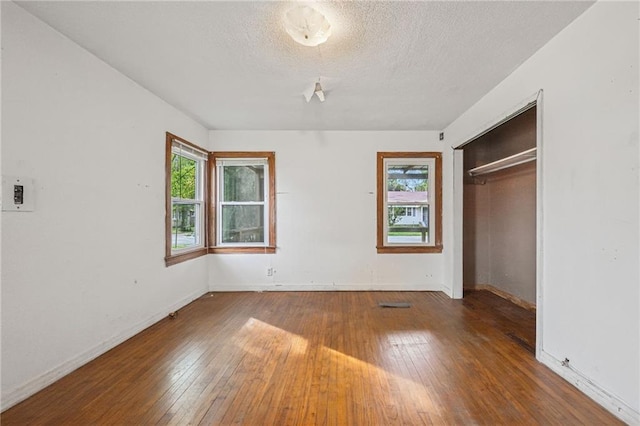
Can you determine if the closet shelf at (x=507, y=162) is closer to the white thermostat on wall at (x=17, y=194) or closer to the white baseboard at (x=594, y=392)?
the white baseboard at (x=594, y=392)

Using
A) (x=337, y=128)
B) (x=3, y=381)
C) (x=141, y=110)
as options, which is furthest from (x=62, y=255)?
(x=337, y=128)

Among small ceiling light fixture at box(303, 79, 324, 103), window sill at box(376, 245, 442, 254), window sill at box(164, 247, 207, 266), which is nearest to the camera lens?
small ceiling light fixture at box(303, 79, 324, 103)

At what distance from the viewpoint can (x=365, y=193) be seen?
4723mm

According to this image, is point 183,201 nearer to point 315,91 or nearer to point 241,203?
point 241,203

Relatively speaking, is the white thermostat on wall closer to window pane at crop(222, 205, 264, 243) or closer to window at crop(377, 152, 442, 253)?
window pane at crop(222, 205, 264, 243)

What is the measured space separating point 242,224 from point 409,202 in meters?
2.68

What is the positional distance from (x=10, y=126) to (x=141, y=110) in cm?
134

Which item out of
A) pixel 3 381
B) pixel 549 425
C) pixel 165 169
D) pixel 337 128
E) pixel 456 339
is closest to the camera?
pixel 549 425

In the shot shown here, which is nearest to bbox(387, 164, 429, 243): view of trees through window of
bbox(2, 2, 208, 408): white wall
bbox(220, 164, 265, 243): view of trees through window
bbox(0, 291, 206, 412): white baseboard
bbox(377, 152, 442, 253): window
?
bbox(377, 152, 442, 253): window

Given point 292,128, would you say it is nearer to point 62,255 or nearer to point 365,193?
point 365,193

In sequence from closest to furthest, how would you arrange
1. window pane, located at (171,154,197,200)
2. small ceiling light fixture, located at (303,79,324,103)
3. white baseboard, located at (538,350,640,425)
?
1. white baseboard, located at (538,350,640,425)
2. small ceiling light fixture, located at (303,79,324,103)
3. window pane, located at (171,154,197,200)

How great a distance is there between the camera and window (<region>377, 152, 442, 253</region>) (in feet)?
15.4

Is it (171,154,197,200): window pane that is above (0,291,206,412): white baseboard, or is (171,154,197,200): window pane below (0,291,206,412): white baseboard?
above

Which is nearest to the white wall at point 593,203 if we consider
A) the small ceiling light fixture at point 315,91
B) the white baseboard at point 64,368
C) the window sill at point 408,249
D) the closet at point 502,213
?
the closet at point 502,213
